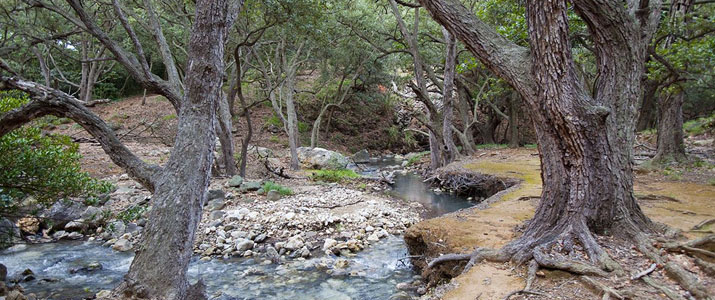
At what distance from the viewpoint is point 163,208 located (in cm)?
373

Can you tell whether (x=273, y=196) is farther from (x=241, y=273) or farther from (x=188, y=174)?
(x=188, y=174)

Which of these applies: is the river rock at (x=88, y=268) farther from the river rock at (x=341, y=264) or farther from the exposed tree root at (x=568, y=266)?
the exposed tree root at (x=568, y=266)

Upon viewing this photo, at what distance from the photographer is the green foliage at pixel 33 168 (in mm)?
4551

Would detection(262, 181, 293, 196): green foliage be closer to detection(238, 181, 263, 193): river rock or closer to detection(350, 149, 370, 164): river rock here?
detection(238, 181, 263, 193): river rock

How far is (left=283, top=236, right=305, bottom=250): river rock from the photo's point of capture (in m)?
6.96

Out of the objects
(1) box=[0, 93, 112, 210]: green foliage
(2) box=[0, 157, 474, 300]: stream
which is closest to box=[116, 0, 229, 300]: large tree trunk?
(2) box=[0, 157, 474, 300]: stream

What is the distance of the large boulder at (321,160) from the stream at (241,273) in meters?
9.17

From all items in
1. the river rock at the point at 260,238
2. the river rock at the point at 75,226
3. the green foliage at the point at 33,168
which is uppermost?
the green foliage at the point at 33,168

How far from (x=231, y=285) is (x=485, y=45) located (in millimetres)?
4659

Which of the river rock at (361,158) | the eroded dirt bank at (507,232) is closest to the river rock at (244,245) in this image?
the eroded dirt bank at (507,232)

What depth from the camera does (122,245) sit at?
7.10 metres

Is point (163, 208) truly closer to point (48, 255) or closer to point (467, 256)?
point (467, 256)

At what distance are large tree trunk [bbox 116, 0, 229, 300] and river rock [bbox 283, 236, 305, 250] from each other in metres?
2.88

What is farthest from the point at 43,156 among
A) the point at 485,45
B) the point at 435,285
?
the point at 485,45
